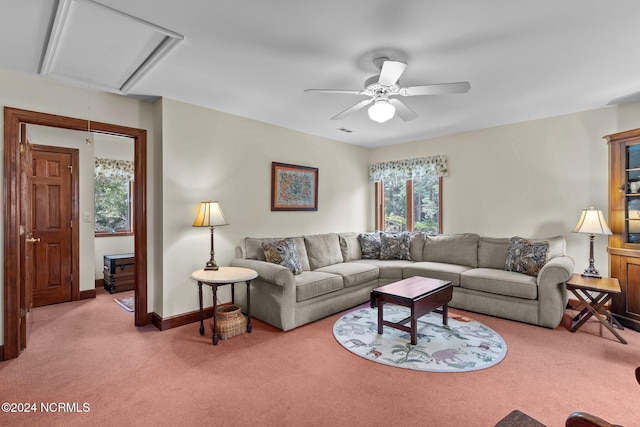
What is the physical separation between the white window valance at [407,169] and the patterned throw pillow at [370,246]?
3.85ft

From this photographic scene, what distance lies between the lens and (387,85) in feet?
8.02

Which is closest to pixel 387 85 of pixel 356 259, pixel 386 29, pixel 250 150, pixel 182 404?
pixel 386 29

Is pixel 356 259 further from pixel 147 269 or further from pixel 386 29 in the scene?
pixel 386 29

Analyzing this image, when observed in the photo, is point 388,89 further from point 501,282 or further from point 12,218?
point 12,218

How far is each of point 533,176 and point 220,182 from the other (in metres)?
3.97

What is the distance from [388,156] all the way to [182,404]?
4.74 metres

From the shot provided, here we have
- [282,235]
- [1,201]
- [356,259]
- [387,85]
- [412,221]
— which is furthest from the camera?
[412,221]

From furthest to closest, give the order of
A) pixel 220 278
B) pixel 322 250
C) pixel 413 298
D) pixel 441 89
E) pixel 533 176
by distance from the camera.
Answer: pixel 322 250
pixel 533 176
pixel 220 278
pixel 413 298
pixel 441 89

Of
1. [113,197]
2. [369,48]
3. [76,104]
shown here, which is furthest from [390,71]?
[113,197]

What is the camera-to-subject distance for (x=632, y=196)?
10.8ft

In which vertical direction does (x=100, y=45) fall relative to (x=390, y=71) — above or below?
above

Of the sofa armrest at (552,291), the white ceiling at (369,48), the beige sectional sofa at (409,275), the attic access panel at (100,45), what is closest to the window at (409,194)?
the beige sectional sofa at (409,275)

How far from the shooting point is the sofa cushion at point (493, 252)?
4074 mm

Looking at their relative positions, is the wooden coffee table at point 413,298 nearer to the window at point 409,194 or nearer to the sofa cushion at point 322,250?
the sofa cushion at point 322,250
